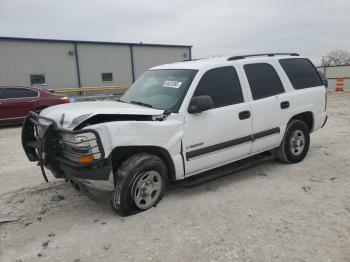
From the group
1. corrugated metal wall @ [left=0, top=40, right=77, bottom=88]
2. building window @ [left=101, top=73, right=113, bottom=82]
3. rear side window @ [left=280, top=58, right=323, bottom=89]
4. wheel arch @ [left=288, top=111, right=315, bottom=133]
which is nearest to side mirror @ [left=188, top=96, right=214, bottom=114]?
rear side window @ [left=280, top=58, right=323, bottom=89]

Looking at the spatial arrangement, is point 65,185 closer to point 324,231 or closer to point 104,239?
point 104,239

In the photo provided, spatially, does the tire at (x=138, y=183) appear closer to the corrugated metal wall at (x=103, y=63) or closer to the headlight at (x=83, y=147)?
the headlight at (x=83, y=147)

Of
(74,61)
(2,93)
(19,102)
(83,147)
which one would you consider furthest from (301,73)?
(74,61)

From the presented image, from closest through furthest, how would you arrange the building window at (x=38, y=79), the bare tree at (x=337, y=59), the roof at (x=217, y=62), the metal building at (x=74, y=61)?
the roof at (x=217, y=62) < the metal building at (x=74, y=61) < the building window at (x=38, y=79) < the bare tree at (x=337, y=59)

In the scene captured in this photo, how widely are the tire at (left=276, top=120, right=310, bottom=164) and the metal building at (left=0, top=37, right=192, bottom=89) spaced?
18.3 m

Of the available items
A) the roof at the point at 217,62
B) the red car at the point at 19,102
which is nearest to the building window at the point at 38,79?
the red car at the point at 19,102

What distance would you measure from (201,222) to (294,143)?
280 cm

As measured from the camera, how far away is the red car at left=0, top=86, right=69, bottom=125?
10984 millimetres

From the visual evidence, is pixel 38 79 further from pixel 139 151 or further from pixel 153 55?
pixel 139 151

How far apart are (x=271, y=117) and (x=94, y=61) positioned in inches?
757

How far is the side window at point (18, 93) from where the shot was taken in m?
11.1

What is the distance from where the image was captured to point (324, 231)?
3451mm

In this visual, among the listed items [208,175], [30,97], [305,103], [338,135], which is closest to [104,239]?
[208,175]

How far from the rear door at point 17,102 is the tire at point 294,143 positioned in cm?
882
